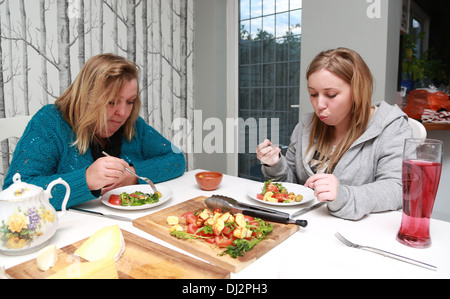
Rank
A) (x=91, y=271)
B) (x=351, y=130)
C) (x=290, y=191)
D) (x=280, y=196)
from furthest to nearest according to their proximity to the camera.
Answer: (x=351, y=130), (x=290, y=191), (x=280, y=196), (x=91, y=271)

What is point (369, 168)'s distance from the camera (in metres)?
1.30

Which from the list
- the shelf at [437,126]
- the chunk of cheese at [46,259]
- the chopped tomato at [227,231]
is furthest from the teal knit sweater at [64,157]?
the shelf at [437,126]

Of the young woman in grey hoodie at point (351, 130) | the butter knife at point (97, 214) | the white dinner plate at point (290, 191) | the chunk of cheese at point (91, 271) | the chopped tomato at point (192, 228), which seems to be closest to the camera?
the chunk of cheese at point (91, 271)

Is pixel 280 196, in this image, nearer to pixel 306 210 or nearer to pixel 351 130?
pixel 306 210

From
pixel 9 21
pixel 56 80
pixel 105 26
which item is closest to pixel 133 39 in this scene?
pixel 105 26

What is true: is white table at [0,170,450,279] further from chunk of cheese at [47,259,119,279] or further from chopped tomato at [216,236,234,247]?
chunk of cheese at [47,259,119,279]

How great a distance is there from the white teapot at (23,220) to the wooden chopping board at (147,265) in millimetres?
65

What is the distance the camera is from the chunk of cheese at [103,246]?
2.43 ft

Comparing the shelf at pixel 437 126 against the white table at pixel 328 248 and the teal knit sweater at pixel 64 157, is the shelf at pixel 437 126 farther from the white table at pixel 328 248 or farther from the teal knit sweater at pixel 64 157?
the teal knit sweater at pixel 64 157

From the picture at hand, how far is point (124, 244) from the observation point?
0.80 meters

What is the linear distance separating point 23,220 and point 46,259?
0.44 feet

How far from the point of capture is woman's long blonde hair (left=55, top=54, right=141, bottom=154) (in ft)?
4.42

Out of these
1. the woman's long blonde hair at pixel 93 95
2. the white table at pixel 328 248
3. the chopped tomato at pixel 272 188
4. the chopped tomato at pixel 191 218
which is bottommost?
the white table at pixel 328 248

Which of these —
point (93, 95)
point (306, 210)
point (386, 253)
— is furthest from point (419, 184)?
point (93, 95)
